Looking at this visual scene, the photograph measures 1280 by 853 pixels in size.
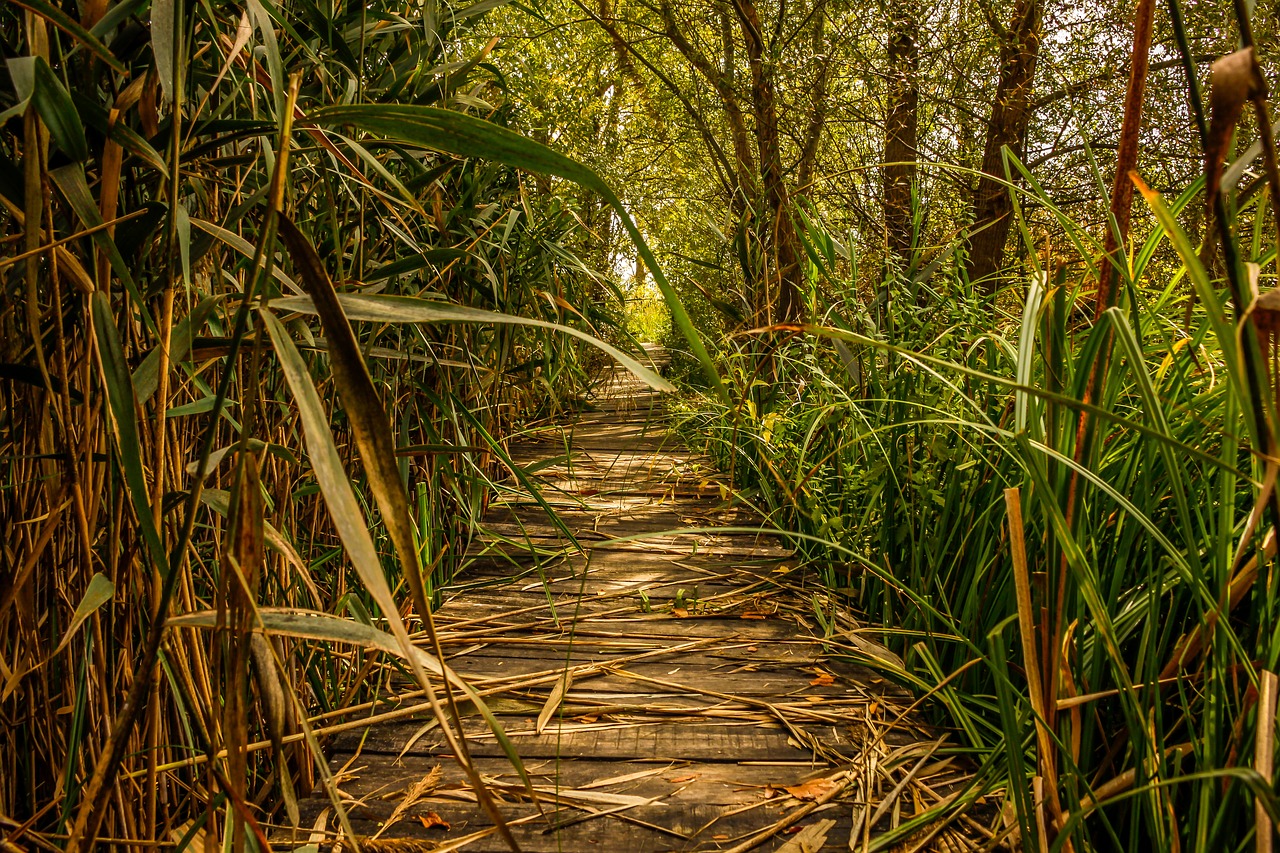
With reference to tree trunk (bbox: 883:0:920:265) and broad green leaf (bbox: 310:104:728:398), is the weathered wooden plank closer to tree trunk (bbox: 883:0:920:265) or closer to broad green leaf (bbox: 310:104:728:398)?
broad green leaf (bbox: 310:104:728:398)

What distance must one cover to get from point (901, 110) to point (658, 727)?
10.7 ft

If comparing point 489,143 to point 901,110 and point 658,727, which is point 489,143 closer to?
point 658,727

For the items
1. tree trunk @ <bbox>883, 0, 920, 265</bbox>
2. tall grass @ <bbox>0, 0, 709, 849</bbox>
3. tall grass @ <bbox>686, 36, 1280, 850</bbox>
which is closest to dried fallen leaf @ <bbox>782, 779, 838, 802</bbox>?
tall grass @ <bbox>686, 36, 1280, 850</bbox>

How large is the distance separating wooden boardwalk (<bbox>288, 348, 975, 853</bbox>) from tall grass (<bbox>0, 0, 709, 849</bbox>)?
0.16 metres

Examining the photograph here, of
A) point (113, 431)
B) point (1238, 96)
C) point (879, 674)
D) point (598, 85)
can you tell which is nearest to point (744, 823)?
point (879, 674)

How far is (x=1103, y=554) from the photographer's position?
40.8 inches

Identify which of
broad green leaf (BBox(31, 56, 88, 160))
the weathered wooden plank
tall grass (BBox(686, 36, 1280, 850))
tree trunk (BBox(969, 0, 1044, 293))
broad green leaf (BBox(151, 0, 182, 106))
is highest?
tree trunk (BBox(969, 0, 1044, 293))

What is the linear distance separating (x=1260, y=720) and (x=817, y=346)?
1.87m

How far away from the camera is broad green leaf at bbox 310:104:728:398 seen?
1.52ft

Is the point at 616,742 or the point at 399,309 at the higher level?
the point at 399,309

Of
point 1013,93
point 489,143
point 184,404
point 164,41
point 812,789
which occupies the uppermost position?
point 1013,93

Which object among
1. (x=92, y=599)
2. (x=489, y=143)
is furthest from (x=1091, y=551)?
(x=92, y=599)

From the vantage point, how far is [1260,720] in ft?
1.84

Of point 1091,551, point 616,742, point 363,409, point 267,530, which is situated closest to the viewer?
point 363,409
